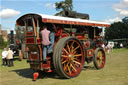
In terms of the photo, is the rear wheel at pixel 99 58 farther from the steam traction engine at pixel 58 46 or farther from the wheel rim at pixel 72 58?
the wheel rim at pixel 72 58

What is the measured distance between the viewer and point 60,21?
6.54 meters

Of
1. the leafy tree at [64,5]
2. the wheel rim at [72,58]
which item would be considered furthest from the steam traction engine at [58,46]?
the leafy tree at [64,5]

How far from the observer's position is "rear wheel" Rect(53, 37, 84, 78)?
19.8 ft

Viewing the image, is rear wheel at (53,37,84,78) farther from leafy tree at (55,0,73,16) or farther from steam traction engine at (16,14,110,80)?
leafy tree at (55,0,73,16)

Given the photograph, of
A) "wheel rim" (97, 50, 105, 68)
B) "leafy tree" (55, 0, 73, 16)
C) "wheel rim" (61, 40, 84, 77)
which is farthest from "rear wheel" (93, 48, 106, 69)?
"leafy tree" (55, 0, 73, 16)

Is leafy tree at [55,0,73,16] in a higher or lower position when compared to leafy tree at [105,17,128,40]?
higher

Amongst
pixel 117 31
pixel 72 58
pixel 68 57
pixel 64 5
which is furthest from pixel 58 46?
pixel 117 31

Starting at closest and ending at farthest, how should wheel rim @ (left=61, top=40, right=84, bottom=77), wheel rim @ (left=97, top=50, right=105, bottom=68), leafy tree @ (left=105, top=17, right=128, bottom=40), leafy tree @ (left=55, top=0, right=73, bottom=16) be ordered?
wheel rim @ (left=61, top=40, right=84, bottom=77) → wheel rim @ (left=97, top=50, right=105, bottom=68) → leafy tree @ (left=55, top=0, right=73, bottom=16) → leafy tree @ (left=105, top=17, right=128, bottom=40)

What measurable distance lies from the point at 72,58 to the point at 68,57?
0.69ft

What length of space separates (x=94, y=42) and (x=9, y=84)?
4685 millimetres

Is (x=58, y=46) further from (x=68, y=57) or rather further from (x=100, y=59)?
(x=100, y=59)

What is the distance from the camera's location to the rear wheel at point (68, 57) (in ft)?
19.8

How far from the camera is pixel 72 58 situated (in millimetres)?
6691

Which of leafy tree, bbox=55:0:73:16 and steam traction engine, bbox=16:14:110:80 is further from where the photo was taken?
leafy tree, bbox=55:0:73:16
